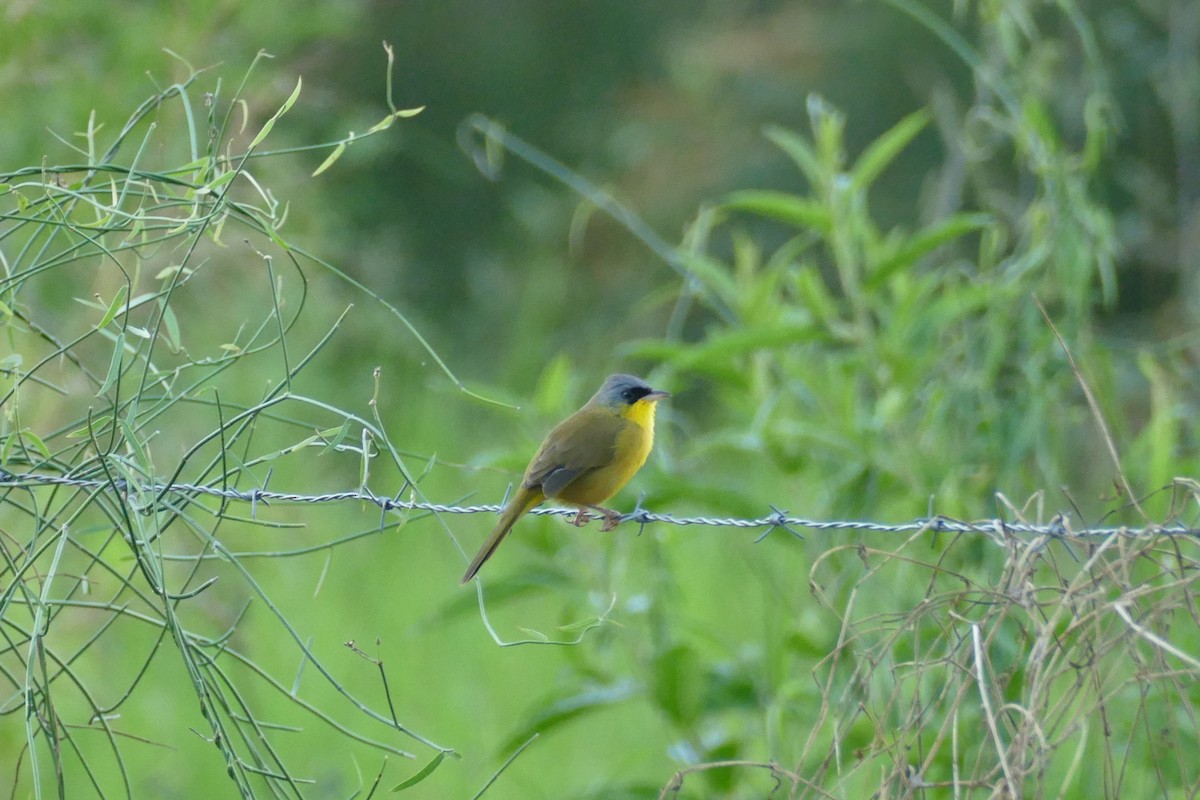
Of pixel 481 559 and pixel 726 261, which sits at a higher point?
pixel 726 261

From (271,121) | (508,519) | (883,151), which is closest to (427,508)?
(271,121)

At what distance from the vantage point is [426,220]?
854 cm

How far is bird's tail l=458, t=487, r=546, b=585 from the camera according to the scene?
125 inches

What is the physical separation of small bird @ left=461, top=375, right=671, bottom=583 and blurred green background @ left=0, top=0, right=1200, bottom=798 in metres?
0.12

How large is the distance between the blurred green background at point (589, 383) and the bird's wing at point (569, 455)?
0.16 meters

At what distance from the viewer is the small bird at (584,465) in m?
3.39

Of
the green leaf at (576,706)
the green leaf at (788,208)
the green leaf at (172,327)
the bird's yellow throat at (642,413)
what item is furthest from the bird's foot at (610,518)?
the green leaf at (172,327)

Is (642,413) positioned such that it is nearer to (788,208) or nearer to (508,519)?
(508,519)

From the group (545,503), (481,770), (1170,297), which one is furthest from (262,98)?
(1170,297)

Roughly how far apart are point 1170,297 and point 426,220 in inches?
181

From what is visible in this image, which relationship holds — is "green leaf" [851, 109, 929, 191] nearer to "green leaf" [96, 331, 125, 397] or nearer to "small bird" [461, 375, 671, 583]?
"small bird" [461, 375, 671, 583]

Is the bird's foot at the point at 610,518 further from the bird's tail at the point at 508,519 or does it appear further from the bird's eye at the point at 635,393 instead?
→ the bird's eye at the point at 635,393

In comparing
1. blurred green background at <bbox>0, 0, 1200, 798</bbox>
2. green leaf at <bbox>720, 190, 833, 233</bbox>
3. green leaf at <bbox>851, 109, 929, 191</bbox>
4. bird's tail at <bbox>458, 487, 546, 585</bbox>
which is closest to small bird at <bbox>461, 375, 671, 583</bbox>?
bird's tail at <bbox>458, 487, 546, 585</bbox>

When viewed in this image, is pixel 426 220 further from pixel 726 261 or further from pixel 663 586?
pixel 663 586
